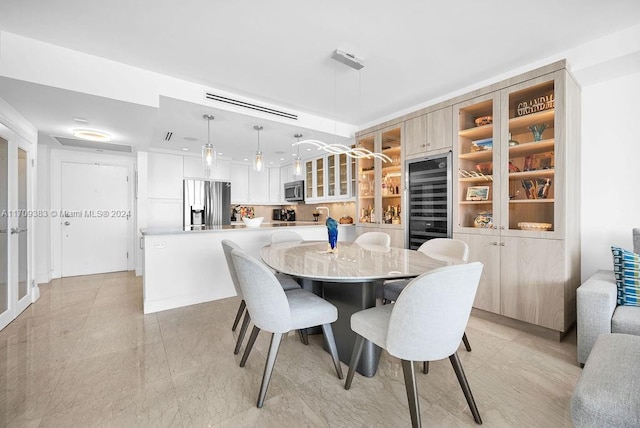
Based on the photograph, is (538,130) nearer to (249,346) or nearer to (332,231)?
(332,231)

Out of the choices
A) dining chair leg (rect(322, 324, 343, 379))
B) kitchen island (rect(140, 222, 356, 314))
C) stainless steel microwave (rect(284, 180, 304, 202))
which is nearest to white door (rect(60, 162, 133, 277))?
kitchen island (rect(140, 222, 356, 314))

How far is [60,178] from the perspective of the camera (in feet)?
15.0

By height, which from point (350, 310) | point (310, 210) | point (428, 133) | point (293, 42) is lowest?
point (350, 310)

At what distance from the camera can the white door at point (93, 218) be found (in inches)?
183

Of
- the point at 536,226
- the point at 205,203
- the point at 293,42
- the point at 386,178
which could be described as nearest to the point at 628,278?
the point at 536,226

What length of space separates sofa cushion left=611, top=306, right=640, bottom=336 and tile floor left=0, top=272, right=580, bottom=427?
40cm

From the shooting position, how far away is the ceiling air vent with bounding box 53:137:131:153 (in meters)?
4.11

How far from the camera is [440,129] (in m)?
3.23

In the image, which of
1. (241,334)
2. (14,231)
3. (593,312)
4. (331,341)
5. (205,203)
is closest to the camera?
(331,341)

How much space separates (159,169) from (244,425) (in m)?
4.99

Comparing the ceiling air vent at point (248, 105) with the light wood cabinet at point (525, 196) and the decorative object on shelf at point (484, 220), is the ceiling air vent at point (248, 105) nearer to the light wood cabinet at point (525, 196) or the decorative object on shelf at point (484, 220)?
the light wood cabinet at point (525, 196)

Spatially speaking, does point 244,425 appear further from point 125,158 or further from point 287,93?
point 125,158

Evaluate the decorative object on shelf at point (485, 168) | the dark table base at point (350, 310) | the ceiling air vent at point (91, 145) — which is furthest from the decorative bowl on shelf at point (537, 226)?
the ceiling air vent at point (91, 145)

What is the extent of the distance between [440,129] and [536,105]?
889 mm
